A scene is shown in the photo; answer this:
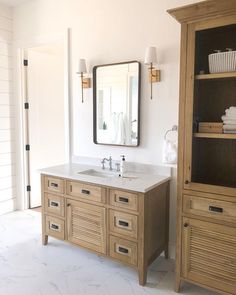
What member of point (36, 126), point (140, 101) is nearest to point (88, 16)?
point (140, 101)

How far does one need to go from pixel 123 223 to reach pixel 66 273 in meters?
0.70

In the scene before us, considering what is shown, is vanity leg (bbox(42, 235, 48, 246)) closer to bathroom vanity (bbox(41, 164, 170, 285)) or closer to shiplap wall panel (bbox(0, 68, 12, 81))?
bathroom vanity (bbox(41, 164, 170, 285))

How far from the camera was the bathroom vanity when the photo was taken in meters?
2.27

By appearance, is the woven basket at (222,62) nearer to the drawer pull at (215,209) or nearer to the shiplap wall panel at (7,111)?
the drawer pull at (215,209)

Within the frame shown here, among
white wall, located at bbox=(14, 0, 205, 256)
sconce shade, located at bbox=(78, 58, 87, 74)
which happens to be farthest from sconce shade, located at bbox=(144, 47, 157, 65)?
sconce shade, located at bbox=(78, 58, 87, 74)

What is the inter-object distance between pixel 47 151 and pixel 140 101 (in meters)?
1.96

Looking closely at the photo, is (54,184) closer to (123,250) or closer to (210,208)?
(123,250)

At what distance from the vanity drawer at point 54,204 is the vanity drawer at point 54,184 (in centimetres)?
6

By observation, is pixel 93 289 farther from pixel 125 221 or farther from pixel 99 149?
pixel 99 149

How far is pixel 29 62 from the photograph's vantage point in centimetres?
384

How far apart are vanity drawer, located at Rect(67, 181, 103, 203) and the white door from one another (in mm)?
1355

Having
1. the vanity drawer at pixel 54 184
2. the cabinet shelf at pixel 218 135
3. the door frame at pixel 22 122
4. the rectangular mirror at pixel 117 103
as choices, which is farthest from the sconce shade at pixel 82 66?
the cabinet shelf at pixel 218 135

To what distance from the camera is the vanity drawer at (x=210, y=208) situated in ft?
6.32

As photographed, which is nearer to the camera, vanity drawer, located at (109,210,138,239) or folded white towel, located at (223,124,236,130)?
folded white towel, located at (223,124,236,130)
